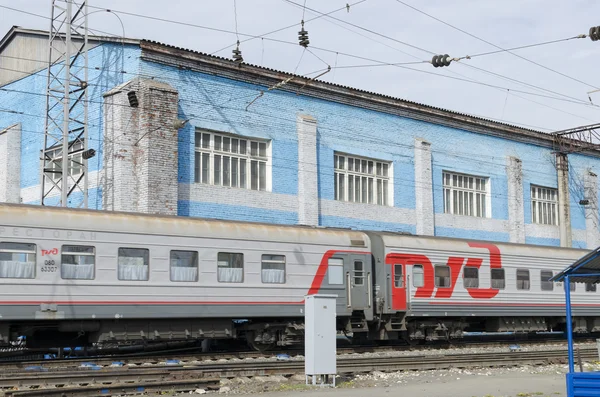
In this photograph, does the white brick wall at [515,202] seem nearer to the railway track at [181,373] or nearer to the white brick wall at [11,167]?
the railway track at [181,373]

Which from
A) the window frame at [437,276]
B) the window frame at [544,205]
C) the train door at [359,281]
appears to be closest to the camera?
the train door at [359,281]

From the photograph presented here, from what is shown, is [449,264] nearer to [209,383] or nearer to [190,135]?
[190,135]

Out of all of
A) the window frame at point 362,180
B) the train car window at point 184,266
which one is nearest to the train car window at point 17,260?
the train car window at point 184,266

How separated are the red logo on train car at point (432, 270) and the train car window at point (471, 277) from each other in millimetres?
93

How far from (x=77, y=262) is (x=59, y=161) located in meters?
12.7

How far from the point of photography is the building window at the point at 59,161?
27.9m

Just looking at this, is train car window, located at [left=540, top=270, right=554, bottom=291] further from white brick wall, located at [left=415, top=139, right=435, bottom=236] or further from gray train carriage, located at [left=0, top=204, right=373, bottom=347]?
white brick wall, located at [left=415, top=139, right=435, bottom=236]

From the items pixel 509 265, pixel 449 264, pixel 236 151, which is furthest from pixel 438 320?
pixel 236 151

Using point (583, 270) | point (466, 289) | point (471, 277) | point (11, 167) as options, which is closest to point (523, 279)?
point (471, 277)

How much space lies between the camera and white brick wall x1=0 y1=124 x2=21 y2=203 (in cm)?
3106

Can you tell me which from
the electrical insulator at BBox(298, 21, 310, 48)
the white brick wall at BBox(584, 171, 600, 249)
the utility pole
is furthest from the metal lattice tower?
the white brick wall at BBox(584, 171, 600, 249)

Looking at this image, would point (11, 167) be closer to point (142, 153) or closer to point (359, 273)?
point (142, 153)

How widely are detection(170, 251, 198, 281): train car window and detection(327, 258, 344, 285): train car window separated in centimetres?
395

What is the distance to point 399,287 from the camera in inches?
901
